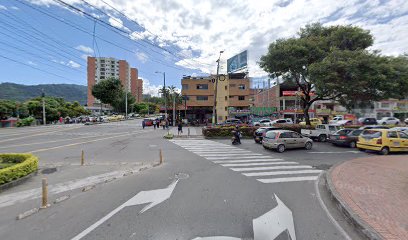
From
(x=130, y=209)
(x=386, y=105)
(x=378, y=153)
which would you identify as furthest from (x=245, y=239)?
(x=386, y=105)

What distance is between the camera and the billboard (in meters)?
31.4

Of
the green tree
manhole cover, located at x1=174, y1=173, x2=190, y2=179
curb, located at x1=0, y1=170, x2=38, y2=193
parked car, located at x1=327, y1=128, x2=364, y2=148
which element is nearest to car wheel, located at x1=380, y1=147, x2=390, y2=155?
parked car, located at x1=327, y1=128, x2=364, y2=148

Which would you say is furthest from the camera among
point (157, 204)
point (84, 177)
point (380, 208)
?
point (84, 177)

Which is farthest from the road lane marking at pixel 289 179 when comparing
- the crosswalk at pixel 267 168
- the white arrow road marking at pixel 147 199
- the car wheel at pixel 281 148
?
the car wheel at pixel 281 148

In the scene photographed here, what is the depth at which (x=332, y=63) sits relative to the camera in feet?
54.7

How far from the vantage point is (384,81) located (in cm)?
1666

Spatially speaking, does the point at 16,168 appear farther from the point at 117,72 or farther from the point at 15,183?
the point at 117,72

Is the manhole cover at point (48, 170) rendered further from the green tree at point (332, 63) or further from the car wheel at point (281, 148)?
the green tree at point (332, 63)

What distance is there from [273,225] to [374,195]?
11.9ft

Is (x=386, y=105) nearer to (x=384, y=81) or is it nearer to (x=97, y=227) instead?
(x=384, y=81)

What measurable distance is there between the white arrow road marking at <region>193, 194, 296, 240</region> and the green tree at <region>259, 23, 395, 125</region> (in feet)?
49.1

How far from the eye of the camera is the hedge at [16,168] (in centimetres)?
737

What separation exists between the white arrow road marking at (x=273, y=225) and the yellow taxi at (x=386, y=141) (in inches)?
456

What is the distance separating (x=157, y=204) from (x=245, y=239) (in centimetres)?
266
